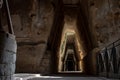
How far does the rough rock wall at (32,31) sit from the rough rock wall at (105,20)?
8.62 feet

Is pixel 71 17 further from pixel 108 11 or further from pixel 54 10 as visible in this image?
pixel 108 11

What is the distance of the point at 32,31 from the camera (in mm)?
11414

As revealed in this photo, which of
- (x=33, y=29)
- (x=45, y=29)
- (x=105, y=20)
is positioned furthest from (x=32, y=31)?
(x=105, y=20)

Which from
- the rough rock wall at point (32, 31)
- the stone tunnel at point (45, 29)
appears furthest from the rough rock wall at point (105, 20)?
the rough rock wall at point (32, 31)

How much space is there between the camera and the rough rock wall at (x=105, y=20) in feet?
32.5

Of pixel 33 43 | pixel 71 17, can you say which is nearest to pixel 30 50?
pixel 33 43

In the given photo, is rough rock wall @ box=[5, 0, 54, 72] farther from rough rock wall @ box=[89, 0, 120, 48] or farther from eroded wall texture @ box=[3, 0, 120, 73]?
rough rock wall @ box=[89, 0, 120, 48]

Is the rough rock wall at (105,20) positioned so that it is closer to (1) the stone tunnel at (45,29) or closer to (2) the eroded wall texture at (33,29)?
(1) the stone tunnel at (45,29)

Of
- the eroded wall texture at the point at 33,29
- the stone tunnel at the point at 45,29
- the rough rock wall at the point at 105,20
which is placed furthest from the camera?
the eroded wall texture at the point at 33,29

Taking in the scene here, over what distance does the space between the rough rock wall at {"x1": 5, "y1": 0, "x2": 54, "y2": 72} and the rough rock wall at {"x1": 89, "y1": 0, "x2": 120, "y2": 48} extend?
8.62ft

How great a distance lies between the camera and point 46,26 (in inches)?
452

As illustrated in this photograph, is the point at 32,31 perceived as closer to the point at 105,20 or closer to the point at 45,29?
the point at 45,29

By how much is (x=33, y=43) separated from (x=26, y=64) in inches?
49.2

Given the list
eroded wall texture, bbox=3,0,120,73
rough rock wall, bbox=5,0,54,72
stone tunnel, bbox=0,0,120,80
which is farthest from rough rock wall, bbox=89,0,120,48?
rough rock wall, bbox=5,0,54,72
